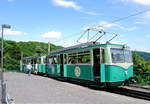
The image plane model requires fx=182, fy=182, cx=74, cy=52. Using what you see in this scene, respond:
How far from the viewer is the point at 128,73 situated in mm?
11211

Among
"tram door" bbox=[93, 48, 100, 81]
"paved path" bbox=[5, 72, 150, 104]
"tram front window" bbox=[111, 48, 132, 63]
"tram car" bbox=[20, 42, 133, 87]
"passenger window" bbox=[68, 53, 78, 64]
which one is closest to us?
"paved path" bbox=[5, 72, 150, 104]

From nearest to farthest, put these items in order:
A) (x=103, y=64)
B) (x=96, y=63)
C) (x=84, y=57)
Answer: (x=103, y=64) → (x=96, y=63) → (x=84, y=57)

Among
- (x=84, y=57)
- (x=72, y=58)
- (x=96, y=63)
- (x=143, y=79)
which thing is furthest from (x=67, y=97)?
(x=143, y=79)

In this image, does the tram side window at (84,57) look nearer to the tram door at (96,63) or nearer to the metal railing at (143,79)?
the tram door at (96,63)

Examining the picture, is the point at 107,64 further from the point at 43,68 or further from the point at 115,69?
the point at 43,68

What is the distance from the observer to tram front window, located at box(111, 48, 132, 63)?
10849 mm

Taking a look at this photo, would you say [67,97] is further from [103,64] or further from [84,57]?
[84,57]

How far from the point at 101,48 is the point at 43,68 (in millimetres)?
13258

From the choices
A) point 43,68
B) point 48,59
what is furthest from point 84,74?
point 43,68

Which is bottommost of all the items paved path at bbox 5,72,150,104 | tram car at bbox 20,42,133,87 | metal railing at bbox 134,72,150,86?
paved path at bbox 5,72,150,104

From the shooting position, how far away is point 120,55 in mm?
11180

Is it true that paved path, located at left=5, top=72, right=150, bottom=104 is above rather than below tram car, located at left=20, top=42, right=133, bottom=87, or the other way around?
below

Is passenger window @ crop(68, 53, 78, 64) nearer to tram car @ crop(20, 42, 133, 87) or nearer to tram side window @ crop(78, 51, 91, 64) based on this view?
tram car @ crop(20, 42, 133, 87)

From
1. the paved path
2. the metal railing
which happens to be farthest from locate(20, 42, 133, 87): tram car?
the metal railing
